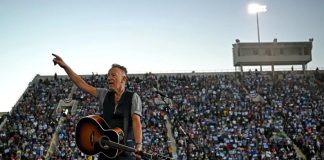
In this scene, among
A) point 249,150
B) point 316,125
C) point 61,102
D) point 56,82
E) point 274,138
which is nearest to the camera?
point 249,150

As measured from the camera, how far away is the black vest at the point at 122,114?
3.97m

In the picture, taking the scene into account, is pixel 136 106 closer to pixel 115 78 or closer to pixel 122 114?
pixel 122 114

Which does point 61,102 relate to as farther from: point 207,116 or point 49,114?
point 207,116

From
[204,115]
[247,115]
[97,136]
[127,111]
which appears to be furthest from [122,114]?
[247,115]

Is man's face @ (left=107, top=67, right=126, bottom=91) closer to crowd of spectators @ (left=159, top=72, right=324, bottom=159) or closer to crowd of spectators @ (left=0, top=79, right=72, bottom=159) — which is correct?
crowd of spectators @ (left=159, top=72, right=324, bottom=159)

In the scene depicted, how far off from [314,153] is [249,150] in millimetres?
4163

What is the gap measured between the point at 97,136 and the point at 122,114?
317 millimetres

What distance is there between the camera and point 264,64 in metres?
40.3

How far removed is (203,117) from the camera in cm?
2927

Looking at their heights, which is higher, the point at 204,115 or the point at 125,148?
the point at 125,148

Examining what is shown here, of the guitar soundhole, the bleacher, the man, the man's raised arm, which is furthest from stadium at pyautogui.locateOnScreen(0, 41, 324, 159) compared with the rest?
the guitar soundhole

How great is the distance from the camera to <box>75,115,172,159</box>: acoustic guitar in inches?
147

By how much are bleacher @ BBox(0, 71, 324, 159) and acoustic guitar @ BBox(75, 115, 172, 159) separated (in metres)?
15.5

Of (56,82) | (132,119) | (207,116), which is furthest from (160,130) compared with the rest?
(132,119)
